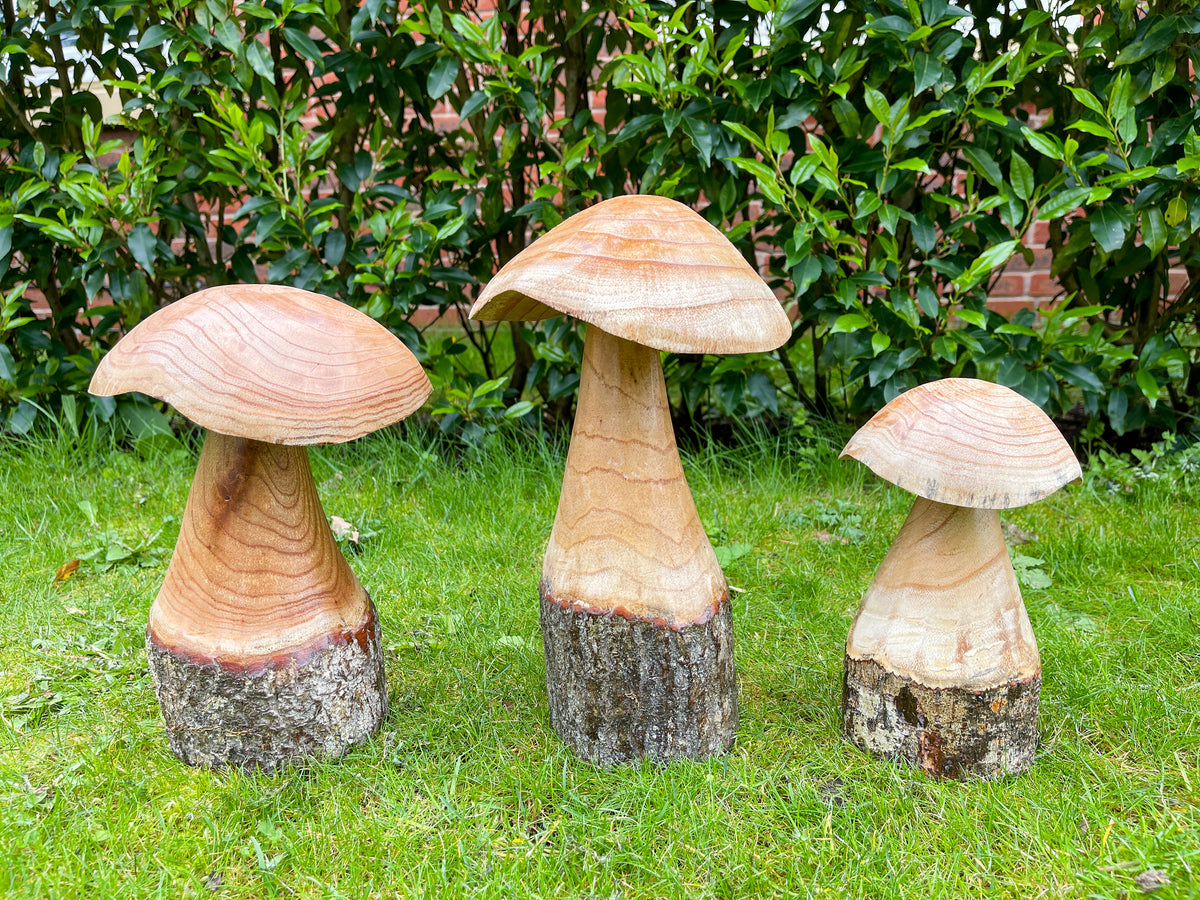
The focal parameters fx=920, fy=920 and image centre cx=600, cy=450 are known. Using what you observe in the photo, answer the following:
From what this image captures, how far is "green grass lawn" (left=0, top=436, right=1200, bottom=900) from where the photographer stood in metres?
1.81

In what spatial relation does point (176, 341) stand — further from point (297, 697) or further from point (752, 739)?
point (752, 739)

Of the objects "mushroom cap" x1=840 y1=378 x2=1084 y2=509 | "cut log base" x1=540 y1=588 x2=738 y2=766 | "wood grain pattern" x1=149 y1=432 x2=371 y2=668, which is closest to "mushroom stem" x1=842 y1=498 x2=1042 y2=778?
"mushroom cap" x1=840 y1=378 x2=1084 y2=509

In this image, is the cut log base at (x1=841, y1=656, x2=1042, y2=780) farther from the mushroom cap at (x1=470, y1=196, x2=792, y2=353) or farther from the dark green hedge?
the dark green hedge

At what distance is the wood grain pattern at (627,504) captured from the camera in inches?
77.0

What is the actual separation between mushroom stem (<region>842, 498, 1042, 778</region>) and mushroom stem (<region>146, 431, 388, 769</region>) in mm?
1214

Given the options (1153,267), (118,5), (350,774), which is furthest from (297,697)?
(1153,267)

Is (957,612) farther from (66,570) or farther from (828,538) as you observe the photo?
(66,570)

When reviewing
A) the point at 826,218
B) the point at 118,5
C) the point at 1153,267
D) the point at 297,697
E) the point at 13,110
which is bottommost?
the point at 297,697

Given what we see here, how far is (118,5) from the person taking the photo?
130 inches

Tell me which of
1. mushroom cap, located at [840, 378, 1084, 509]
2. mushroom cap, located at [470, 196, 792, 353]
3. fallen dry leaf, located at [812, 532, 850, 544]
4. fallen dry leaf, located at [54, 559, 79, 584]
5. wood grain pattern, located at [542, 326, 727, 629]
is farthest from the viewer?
fallen dry leaf, located at [812, 532, 850, 544]

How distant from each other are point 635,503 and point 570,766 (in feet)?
2.17

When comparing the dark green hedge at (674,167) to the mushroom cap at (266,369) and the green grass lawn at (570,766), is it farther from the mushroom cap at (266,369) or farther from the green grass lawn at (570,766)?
the mushroom cap at (266,369)

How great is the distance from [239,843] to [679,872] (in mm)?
907

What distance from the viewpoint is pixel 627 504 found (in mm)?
1967
